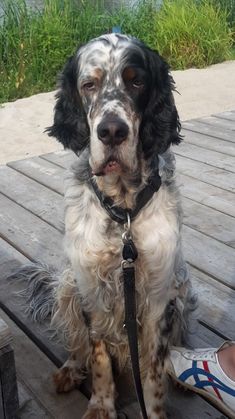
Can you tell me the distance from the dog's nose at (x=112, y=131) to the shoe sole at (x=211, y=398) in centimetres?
94

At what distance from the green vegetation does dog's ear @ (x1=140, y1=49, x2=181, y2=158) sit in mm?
5118

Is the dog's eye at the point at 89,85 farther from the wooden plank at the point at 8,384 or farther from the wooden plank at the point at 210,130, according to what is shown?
the wooden plank at the point at 210,130

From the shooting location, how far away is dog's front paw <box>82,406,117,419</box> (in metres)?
2.15

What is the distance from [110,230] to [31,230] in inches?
53.9

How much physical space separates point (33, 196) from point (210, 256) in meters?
1.34

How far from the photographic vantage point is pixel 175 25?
869cm

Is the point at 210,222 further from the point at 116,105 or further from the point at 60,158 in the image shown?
the point at 116,105

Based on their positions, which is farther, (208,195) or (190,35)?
(190,35)

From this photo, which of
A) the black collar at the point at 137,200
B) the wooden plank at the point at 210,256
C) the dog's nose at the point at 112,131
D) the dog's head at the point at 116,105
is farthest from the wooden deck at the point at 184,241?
the dog's nose at the point at 112,131

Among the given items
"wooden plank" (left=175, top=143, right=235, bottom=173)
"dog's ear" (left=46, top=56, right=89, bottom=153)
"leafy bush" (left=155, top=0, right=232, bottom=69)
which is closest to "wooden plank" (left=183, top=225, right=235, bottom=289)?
"wooden plank" (left=175, top=143, right=235, bottom=173)

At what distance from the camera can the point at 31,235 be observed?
10.8 ft

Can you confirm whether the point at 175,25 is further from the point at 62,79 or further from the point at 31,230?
the point at 62,79

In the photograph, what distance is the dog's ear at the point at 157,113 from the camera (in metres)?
2.08

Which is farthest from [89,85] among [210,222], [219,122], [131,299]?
[219,122]
